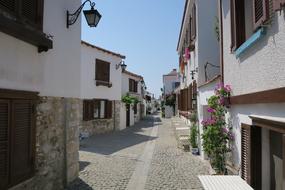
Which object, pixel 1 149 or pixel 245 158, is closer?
pixel 1 149

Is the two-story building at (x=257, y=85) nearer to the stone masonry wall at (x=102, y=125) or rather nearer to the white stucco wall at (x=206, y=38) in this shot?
the white stucco wall at (x=206, y=38)

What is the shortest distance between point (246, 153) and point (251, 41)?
2.21 m

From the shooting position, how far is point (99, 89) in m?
23.7

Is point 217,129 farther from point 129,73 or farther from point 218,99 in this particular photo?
Result: point 129,73

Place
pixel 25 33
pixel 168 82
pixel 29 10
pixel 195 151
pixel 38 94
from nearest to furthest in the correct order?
pixel 25 33
pixel 29 10
pixel 38 94
pixel 195 151
pixel 168 82

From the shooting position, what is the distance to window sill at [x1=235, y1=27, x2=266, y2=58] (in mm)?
5164

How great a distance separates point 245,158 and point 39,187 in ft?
14.1

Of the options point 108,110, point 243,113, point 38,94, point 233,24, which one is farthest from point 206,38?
point 108,110

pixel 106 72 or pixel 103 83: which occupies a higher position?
pixel 106 72

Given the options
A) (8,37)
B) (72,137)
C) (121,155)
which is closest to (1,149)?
(8,37)

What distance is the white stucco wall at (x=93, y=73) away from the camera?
21.7m

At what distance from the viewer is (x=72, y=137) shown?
30.5ft

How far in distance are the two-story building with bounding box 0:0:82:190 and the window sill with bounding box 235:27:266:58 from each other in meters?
3.89

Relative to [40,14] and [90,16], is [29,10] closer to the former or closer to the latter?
[40,14]
